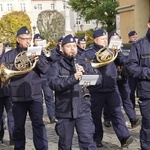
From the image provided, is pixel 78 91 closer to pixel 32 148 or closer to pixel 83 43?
pixel 32 148

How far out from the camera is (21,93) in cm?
A: 694

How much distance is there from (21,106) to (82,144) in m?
1.45

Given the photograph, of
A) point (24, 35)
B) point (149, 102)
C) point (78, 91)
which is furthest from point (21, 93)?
point (149, 102)

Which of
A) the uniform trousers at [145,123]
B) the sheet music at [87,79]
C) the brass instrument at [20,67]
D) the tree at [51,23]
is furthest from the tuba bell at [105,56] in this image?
the tree at [51,23]

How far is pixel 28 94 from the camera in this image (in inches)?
273

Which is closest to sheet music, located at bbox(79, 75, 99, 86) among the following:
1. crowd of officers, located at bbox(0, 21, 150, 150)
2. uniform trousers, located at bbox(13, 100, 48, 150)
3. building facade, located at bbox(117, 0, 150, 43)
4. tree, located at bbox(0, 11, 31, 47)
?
crowd of officers, located at bbox(0, 21, 150, 150)

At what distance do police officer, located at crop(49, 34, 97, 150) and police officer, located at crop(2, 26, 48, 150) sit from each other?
1.00 meters

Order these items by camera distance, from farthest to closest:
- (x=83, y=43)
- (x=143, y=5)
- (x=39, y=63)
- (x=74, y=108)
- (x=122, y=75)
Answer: (x=143, y=5) < (x=83, y=43) < (x=122, y=75) < (x=39, y=63) < (x=74, y=108)

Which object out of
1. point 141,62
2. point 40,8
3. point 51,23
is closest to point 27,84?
point 141,62

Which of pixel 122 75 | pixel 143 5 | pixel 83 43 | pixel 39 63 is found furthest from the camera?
pixel 143 5

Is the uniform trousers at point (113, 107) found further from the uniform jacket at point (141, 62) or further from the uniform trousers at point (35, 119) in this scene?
the uniform jacket at point (141, 62)

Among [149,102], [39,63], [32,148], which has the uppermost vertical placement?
[39,63]

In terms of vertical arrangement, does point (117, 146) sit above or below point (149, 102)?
below

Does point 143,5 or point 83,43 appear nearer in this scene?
point 83,43
